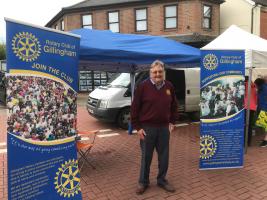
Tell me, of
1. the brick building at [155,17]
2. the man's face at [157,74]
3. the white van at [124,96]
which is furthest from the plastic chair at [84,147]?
the brick building at [155,17]

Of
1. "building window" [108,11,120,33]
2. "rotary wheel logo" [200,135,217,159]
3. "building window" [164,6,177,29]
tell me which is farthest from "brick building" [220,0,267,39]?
"rotary wheel logo" [200,135,217,159]

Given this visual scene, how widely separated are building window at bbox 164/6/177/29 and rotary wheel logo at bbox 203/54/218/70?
14.9 meters

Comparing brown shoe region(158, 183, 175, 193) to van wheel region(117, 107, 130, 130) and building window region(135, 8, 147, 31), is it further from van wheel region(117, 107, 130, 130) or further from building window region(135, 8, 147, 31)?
building window region(135, 8, 147, 31)

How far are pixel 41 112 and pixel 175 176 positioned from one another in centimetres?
281

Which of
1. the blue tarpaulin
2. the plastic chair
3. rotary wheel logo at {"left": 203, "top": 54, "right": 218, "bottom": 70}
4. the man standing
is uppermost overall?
the blue tarpaulin

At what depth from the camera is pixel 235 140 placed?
203 inches

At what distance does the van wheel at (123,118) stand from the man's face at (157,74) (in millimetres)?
4564

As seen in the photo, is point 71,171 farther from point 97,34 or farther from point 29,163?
point 97,34

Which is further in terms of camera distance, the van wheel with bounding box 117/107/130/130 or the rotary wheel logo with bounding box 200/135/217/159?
the van wheel with bounding box 117/107/130/130

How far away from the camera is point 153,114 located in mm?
3971

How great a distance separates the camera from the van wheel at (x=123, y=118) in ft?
27.9

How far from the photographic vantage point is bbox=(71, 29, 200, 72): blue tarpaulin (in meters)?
4.96

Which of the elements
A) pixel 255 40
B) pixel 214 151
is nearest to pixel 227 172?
pixel 214 151

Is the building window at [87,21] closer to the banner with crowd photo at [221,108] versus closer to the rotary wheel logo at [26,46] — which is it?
the banner with crowd photo at [221,108]
